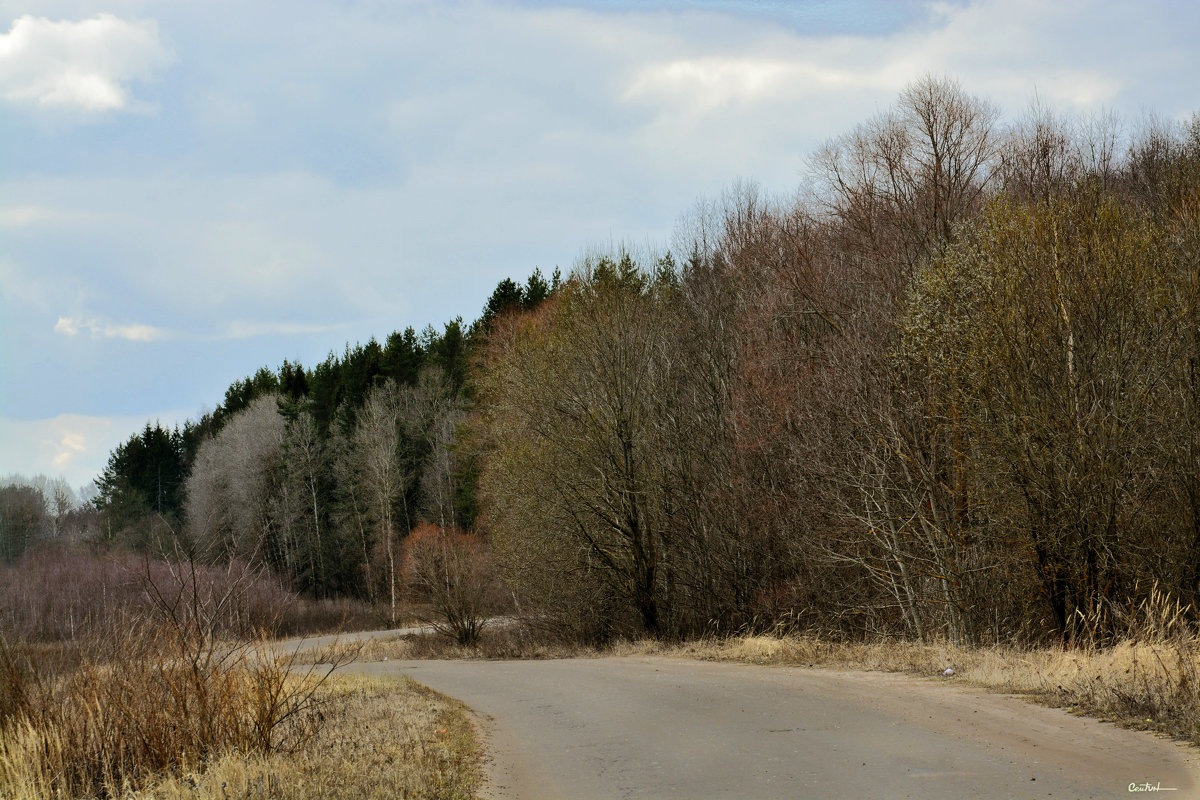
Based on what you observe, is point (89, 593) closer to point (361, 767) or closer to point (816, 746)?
point (361, 767)

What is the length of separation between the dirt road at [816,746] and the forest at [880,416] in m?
4.66

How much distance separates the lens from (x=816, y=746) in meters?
9.20

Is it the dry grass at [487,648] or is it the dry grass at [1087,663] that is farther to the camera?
the dry grass at [487,648]

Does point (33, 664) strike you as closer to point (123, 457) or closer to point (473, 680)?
point (473, 680)

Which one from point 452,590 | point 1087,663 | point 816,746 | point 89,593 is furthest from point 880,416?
point 89,593

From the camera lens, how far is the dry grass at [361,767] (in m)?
7.74

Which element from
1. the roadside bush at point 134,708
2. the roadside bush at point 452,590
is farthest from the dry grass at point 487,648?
the roadside bush at point 134,708

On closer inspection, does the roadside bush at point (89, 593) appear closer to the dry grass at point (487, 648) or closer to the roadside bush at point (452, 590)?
the dry grass at point (487, 648)

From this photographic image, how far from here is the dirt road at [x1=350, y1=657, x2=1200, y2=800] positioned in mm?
7535

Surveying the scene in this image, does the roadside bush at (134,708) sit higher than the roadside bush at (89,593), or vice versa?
the roadside bush at (134,708)

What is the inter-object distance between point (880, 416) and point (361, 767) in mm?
16174

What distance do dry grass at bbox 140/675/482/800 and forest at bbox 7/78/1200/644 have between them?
2.15 meters

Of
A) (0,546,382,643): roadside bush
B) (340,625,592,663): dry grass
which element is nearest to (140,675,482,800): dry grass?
(0,546,382,643): roadside bush

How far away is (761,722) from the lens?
10734 millimetres
